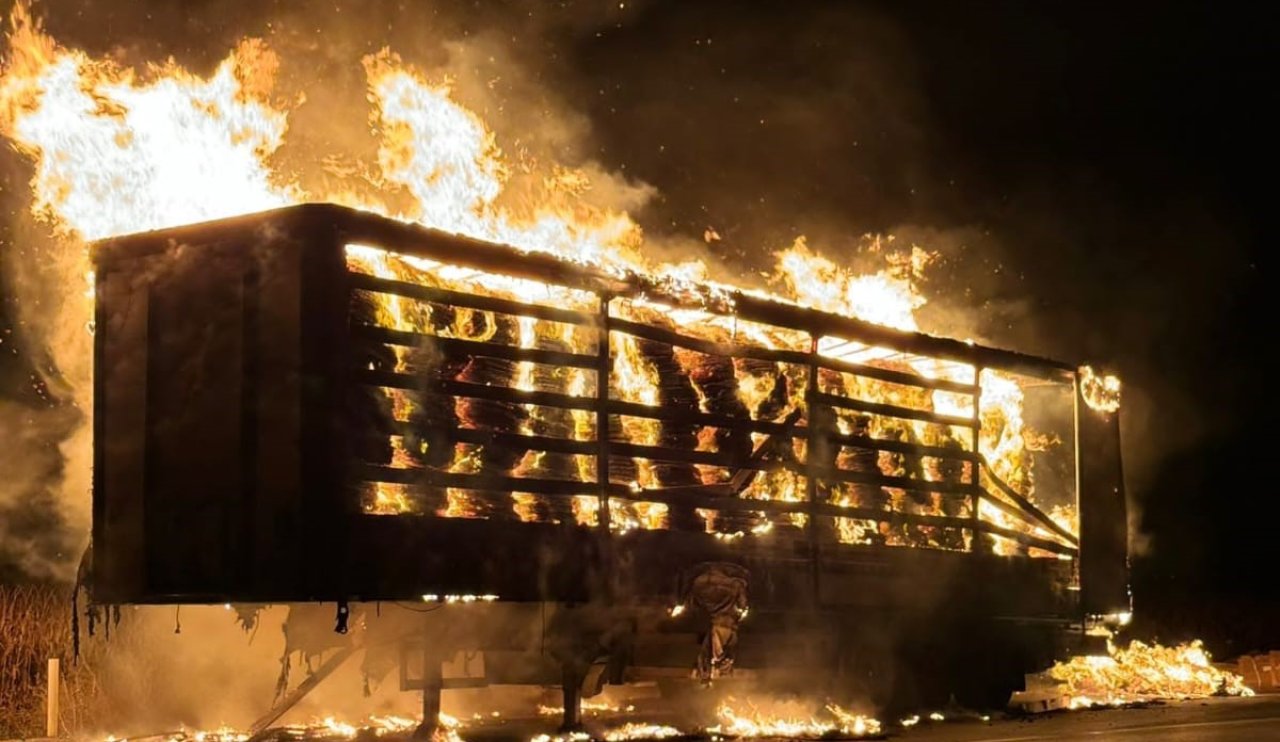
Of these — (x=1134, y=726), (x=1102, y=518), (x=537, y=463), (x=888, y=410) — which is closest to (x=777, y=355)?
(x=888, y=410)

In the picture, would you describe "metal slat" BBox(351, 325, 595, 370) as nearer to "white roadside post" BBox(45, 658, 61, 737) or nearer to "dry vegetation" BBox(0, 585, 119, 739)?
"white roadside post" BBox(45, 658, 61, 737)

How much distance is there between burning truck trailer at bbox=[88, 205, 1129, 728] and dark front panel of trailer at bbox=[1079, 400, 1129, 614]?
159 cm

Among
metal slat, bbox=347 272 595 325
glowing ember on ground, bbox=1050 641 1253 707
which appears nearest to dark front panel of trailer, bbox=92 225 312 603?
metal slat, bbox=347 272 595 325

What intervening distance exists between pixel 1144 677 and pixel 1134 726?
15.4 feet

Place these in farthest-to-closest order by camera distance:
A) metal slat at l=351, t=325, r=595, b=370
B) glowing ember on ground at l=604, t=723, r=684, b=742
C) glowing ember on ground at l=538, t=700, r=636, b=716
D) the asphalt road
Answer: glowing ember on ground at l=538, t=700, r=636, b=716 < the asphalt road < glowing ember on ground at l=604, t=723, r=684, b=742 < metal slat at l=351, t=325, r=595, b=370

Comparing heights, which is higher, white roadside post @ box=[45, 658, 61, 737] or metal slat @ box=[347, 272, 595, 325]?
metal slat @ box=[347, 272, 595, 325]

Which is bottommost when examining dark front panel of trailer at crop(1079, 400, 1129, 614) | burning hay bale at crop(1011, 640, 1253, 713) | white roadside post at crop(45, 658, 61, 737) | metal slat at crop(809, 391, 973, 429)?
burning hay bale at crop(1011, 640, 1253, 713)

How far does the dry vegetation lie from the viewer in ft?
45.0

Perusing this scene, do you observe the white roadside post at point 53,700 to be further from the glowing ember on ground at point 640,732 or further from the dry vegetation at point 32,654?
the glowing ember on ground at point 640,732

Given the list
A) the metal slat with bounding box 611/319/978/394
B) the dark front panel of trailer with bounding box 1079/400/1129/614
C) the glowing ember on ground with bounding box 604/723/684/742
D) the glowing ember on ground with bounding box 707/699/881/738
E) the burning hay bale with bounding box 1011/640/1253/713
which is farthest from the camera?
the burning hay bale with bounding box 1011/640/1253/713

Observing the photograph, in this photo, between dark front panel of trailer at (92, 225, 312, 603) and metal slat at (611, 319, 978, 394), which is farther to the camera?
metal slat at (611, 319, 978, 394)

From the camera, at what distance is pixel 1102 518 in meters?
16.2

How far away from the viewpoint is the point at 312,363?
967 cm

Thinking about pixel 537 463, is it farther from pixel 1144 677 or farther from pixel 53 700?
pixel 1144 677
